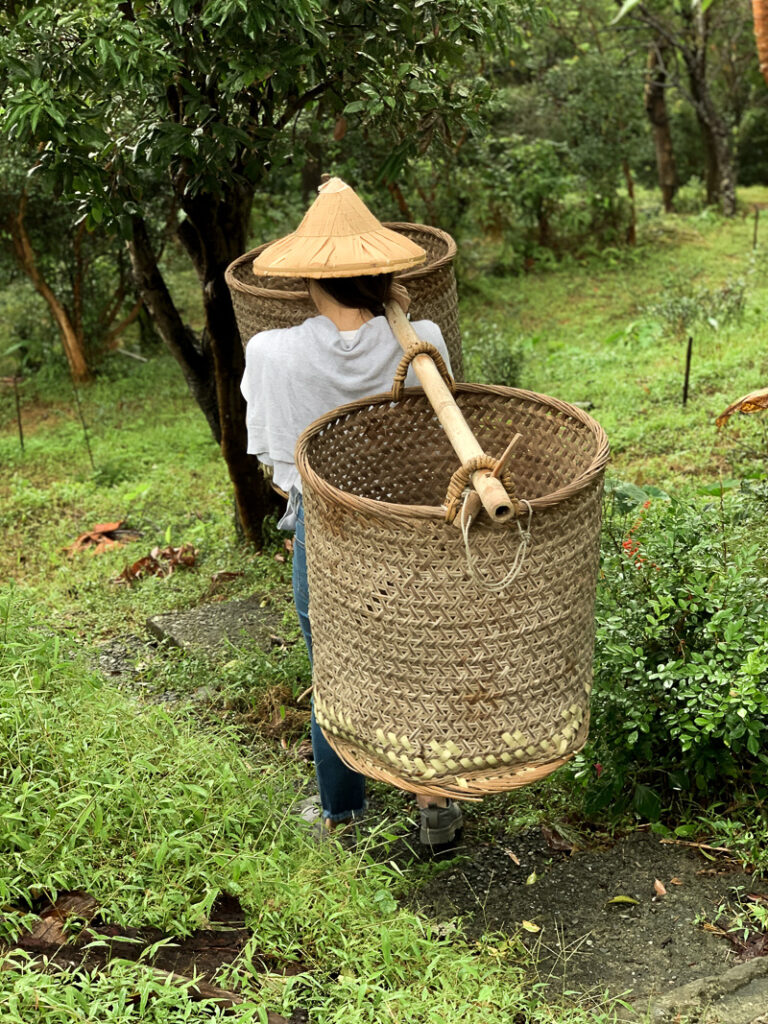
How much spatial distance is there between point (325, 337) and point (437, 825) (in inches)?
55.2

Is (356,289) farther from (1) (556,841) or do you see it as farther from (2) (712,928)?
(2) (712,928)

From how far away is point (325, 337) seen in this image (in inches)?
108

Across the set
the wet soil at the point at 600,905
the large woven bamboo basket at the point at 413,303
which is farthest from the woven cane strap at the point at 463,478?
the large woven bamboo basket at the point at 413,303

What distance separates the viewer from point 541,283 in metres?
10.9

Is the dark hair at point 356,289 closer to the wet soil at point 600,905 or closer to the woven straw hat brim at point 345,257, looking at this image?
the woven straw hat brim at point 345,257

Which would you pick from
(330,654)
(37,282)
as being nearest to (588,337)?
(37,282)

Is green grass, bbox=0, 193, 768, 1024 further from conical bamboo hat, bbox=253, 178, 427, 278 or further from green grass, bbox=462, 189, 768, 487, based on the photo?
conical bamboo hat, bbox=253, 178, 427, 278

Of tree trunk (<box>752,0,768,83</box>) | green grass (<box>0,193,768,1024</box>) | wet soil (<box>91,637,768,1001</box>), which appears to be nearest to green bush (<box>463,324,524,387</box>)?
green grass (<box>0,193,768,1024</box>)

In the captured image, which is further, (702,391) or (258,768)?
(702,391)

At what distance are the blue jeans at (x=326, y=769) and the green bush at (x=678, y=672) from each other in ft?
2.16

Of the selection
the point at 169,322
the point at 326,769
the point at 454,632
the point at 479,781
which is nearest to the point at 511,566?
the point at 454,632

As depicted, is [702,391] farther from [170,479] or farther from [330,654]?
[330,654]

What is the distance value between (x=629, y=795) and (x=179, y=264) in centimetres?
918

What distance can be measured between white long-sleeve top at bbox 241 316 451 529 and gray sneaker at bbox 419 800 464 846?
0.94 m
